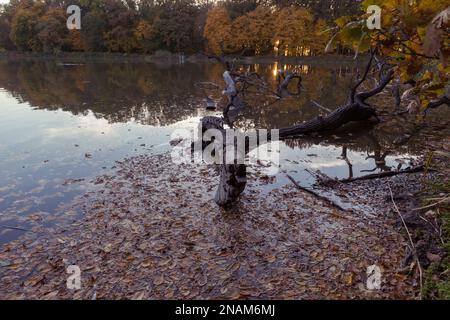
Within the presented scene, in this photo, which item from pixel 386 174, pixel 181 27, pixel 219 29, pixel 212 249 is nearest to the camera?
pixel 212 249

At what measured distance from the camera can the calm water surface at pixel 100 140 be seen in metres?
7.75

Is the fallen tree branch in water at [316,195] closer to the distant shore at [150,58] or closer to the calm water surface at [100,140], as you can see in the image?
the calm water surface at [100,140]

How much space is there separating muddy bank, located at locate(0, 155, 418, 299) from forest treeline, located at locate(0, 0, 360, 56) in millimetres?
55173

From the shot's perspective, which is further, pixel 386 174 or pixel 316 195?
pixel 386 174

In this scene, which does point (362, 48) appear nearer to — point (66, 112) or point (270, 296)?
point (270, 296)

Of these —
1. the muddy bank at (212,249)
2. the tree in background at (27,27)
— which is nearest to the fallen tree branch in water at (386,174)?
the muddy bank at (212,249)

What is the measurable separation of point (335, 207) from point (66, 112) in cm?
1547

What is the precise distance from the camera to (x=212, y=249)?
5.39m

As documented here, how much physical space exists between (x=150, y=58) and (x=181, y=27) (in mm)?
8634

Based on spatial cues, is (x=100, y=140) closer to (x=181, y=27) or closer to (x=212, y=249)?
(x=212, y=249)

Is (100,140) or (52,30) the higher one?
(52,30)

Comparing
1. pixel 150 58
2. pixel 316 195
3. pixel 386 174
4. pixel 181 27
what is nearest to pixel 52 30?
pixel 150 58

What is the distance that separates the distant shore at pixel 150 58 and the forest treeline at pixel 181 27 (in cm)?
183

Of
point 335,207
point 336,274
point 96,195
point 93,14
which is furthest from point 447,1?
point 93,14
